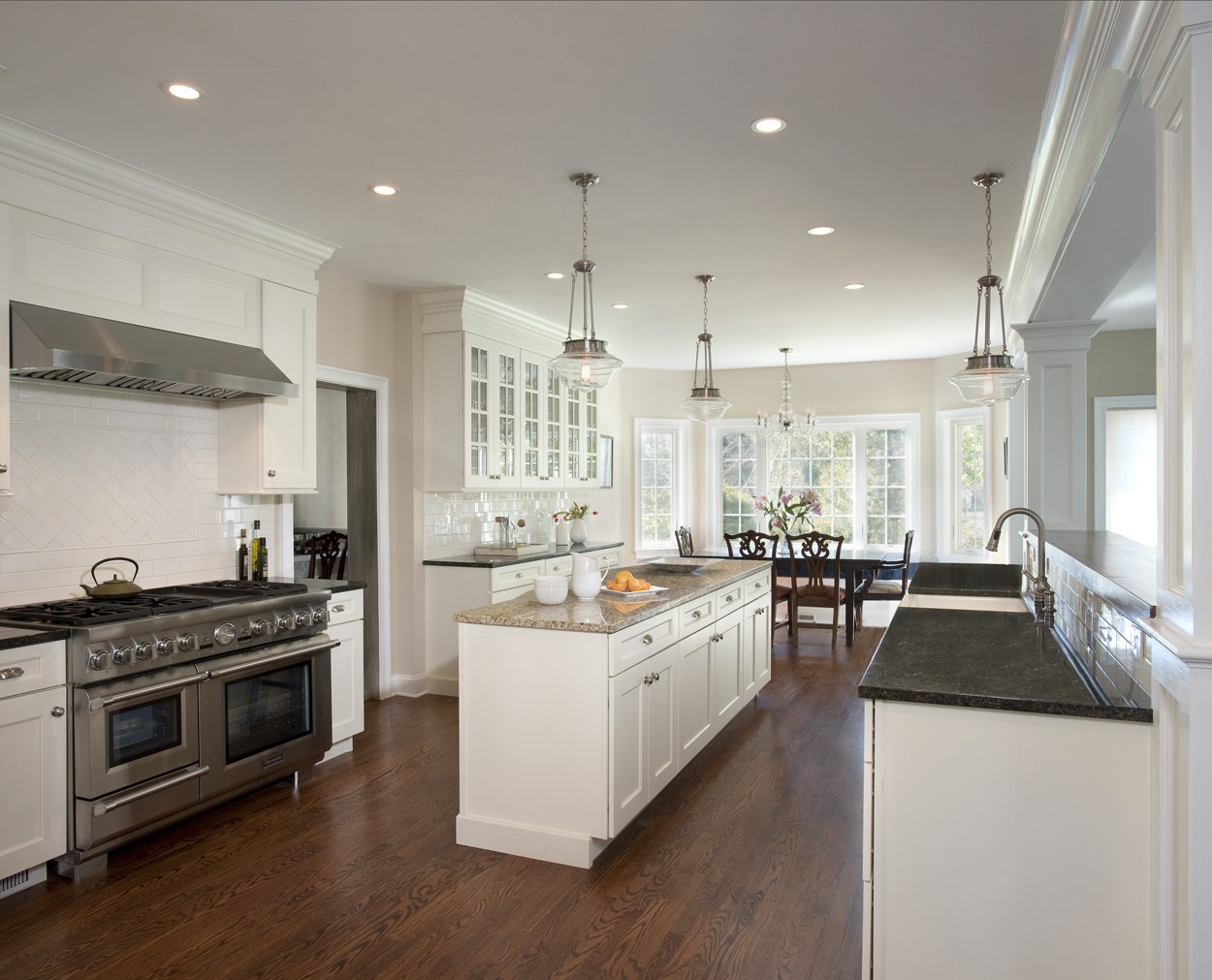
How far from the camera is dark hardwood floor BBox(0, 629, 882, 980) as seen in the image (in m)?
2.35

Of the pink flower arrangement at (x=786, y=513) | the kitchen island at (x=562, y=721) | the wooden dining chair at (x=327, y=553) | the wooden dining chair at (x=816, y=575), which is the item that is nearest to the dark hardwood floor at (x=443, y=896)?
the kitchen island at (x=562, y=721)

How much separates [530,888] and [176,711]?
4.99 feet

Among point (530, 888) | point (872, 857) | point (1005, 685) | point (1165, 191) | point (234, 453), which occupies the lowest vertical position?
point (530, 888)

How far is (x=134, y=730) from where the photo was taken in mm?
2992

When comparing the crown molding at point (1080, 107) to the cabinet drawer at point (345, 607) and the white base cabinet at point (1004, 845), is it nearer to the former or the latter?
the white base cabinet at point (1004, 845)

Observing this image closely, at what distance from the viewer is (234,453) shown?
13.3ft

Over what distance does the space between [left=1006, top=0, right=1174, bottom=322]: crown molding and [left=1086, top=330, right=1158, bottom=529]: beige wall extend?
3468mm

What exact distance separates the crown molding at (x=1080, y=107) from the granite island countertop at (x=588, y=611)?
2.08 m

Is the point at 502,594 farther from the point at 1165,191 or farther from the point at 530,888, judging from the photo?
the point at 1165,191

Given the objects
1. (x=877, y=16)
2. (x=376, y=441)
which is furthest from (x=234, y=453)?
(x=877, y=16)

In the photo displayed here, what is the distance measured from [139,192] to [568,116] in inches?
73.9

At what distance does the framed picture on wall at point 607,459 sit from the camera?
8.70 metres

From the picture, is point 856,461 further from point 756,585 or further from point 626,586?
point 626,586

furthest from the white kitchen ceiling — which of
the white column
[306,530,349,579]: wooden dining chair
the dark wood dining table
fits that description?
the dark wood dining table
